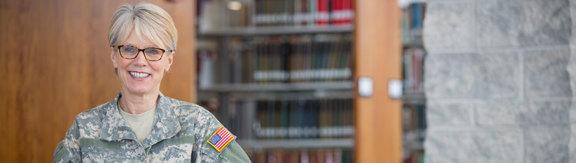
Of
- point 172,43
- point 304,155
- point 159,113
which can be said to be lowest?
point 304,155

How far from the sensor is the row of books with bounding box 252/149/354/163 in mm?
4719

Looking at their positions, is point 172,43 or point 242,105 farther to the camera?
point 242,105

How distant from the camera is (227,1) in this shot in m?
5.04

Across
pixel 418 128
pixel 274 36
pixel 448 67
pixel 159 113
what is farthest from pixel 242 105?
pixel 159 113

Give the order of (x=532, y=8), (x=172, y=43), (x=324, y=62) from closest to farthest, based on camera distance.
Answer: (x=172, y=43) → (x=532, y=8) → (x=324, y=62)

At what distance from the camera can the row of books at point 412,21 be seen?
193 inches

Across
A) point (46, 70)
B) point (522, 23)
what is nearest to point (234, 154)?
point (46, 70)

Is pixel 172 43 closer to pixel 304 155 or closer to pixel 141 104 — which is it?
pixel 141 104

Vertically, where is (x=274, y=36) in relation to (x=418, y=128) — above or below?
above

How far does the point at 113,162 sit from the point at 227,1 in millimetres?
3455

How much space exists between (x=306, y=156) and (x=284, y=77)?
49cm

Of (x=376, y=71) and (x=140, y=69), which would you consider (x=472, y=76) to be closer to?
(x=376, y=71)

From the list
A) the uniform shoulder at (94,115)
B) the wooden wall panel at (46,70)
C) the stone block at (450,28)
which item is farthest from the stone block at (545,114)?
the uniform shoulder at (94,115)

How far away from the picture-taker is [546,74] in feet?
8.32
